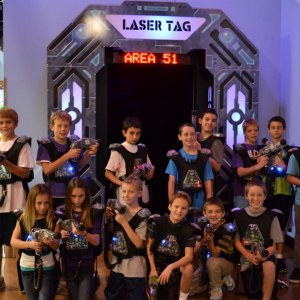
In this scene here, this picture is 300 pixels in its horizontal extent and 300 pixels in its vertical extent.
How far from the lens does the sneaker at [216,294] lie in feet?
12.0

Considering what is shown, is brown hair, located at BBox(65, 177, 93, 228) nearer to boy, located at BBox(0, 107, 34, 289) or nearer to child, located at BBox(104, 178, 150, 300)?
child, located at BBox(104, 178, 150, 300)

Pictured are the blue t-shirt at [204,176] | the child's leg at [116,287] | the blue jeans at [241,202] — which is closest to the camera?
the child's leg at [116,287]

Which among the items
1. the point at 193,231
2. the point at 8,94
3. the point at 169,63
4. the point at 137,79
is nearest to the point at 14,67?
the point at 8,94

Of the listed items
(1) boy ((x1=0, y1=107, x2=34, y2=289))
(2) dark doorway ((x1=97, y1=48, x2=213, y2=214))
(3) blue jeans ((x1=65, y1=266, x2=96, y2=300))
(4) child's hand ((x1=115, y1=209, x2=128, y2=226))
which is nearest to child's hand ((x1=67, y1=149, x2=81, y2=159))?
(1) boy ((x1=0, y1=107, x2=34, y2=289))

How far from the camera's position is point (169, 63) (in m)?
5.12

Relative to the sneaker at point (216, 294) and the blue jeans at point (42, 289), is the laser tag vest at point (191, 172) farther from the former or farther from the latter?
the blue jeans at point (42, 289)

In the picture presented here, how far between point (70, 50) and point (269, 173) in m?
2.49

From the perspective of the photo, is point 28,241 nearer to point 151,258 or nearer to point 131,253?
point 131,253

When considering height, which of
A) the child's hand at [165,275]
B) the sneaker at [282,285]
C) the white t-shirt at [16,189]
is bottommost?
the sneaker at [282,285]

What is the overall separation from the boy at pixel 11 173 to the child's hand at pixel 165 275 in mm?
1368

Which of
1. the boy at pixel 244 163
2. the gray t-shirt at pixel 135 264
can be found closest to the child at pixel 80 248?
the gray t-shirt at pixel 135 264

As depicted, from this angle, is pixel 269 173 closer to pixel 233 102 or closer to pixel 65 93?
Answer: pixel 233 102

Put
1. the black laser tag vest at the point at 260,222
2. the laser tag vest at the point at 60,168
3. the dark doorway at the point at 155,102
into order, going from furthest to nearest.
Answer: the dark doorway at the point at 155,102 < the laser tag vest at the point at 60,168 < the black laser tag vest at the point at 260,222

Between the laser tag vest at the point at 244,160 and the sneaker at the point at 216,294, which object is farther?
the laser tag vest at the point at 244,160
